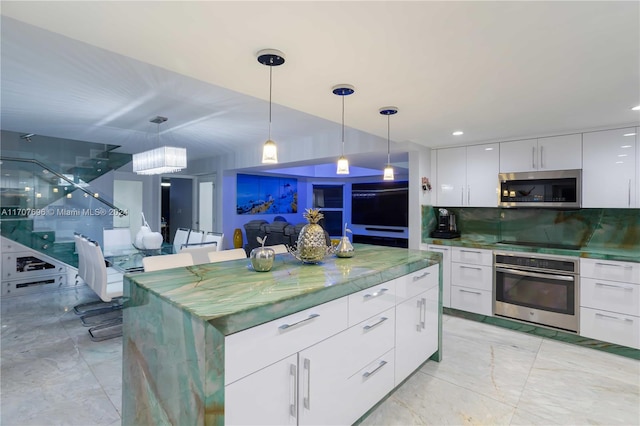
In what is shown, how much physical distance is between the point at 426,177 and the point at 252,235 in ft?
12.8

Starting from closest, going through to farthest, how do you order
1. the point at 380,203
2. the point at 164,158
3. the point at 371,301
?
the point at 371,301
the point at 164,158
the point at 380,203

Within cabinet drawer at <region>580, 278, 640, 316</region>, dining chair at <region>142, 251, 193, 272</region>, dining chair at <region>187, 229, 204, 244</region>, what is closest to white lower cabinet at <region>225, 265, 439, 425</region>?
dining chair at <region>142, 251, 193, 272</region>

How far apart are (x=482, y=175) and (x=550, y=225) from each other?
960mm

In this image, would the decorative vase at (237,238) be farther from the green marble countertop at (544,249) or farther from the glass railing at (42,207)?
the green marble countertop at (544,249)

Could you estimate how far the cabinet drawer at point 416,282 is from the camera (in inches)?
89.1

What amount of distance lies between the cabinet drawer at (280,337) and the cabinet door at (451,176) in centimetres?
292

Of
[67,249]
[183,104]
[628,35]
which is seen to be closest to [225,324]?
[628,35]

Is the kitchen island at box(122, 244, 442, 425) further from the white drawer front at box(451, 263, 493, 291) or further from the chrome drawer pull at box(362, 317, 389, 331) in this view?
the white drawer front at box(451, 263, 493, 291)

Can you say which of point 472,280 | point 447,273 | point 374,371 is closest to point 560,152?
→ point 472,280

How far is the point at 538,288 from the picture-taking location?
3.38 meters

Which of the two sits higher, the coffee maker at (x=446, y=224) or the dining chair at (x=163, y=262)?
the coffee maker at (x=446, y=224)

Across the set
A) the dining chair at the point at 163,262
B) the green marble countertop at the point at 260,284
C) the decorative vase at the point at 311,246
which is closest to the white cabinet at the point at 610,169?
the green marble countertop at the point at 260,284

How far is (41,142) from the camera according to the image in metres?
4.50

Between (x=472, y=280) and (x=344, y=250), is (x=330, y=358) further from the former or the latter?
(x=472, y=280)
